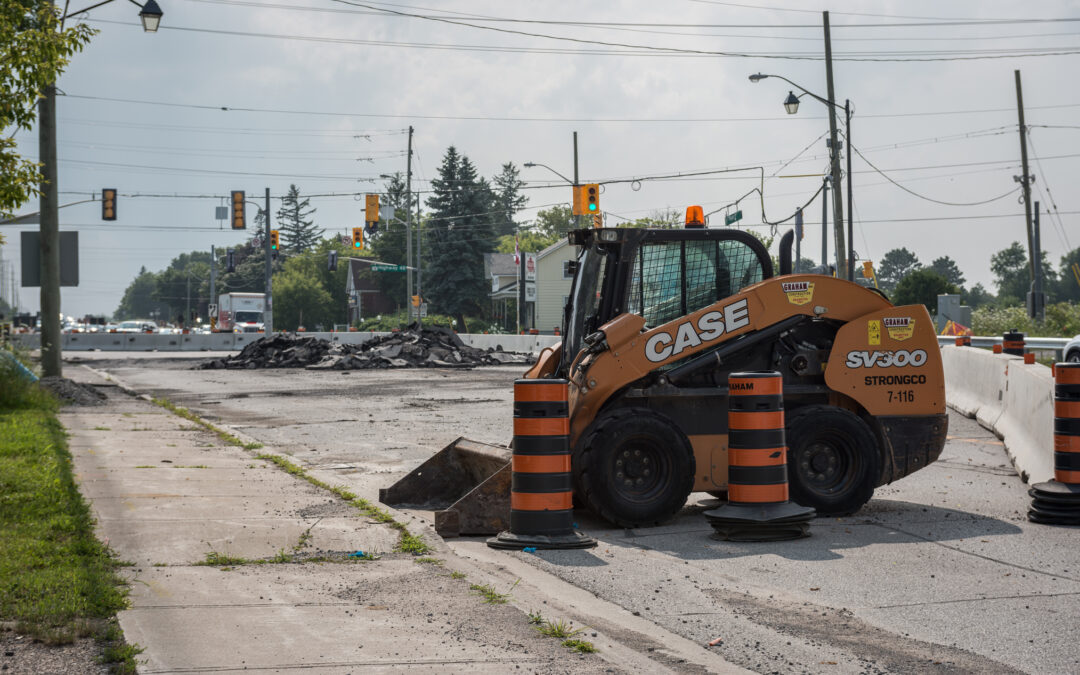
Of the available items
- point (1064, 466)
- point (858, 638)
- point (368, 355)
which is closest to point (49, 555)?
point (858, 638)

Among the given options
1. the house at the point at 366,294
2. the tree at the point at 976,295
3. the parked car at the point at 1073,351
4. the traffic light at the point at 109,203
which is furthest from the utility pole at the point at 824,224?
the tree at the point at 976,295

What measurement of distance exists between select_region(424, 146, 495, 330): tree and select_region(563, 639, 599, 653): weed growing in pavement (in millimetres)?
82629

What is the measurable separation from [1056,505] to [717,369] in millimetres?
2892

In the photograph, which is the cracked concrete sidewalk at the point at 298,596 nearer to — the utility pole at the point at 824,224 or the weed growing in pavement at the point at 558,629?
the weed growing in pavement at the point at 558,629

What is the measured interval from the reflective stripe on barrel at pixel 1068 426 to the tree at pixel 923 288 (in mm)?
49892

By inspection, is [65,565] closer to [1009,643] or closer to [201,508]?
[201,508]

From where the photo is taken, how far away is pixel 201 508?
873 centimetres

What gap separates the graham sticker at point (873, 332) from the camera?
30.7ft

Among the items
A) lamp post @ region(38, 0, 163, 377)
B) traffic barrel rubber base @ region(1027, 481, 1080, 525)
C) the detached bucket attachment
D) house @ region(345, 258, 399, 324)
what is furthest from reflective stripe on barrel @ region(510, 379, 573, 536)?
house @ region(345, 258, 399, 324)

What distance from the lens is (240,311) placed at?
83062mm

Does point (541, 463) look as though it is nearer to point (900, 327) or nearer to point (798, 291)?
point (798, 291)

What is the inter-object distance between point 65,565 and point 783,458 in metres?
5.05

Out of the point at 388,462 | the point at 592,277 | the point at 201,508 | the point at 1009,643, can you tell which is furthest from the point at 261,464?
the point at 1009,643

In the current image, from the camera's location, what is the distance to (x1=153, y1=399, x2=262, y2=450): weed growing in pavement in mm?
14000
